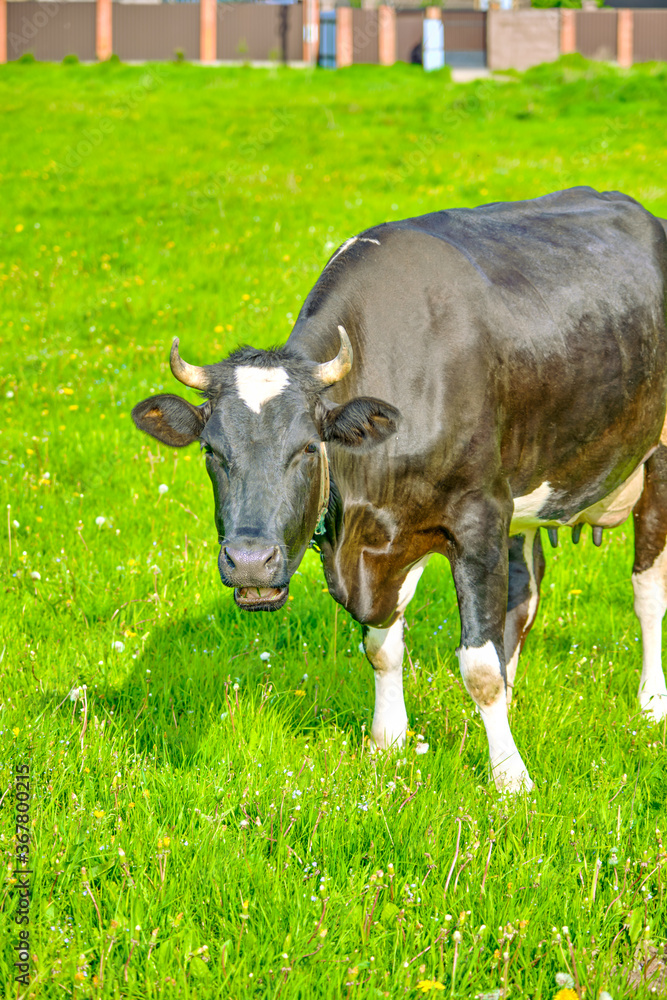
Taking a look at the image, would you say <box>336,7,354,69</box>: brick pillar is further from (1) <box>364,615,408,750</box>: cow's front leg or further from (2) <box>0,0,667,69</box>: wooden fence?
(1) <box>364,615,408,750</box>: cow's front leg

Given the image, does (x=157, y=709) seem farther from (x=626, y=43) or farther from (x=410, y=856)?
(x=626, y=43)

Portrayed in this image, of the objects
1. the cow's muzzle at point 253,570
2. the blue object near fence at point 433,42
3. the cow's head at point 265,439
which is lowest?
the cow's muzzle at point 253,570

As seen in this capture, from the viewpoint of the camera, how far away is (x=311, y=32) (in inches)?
1542

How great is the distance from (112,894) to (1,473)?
16.3 ft

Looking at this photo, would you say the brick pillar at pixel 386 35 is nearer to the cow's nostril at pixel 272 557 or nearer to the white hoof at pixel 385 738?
the white hoof at pixel 385 738

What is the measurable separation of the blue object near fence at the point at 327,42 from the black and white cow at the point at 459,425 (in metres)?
37.8

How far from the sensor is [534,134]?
836 inches

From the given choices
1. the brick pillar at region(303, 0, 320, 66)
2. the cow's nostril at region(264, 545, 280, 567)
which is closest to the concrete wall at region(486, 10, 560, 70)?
the brick pillar at region(303, 0, 320, 66)

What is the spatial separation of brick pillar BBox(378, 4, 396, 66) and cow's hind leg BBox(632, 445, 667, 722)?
1493 inches

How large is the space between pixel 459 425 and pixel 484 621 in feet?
2.99

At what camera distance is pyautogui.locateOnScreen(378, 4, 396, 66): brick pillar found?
3944cm

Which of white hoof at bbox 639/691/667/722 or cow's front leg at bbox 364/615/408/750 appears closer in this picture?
cow's front leg at bbox 364/615/408/750

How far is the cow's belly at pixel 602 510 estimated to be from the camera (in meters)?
5.22

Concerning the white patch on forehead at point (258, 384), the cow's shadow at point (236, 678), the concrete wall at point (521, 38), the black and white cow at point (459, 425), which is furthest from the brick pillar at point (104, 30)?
the white patch on forehead at point (258, 384)
